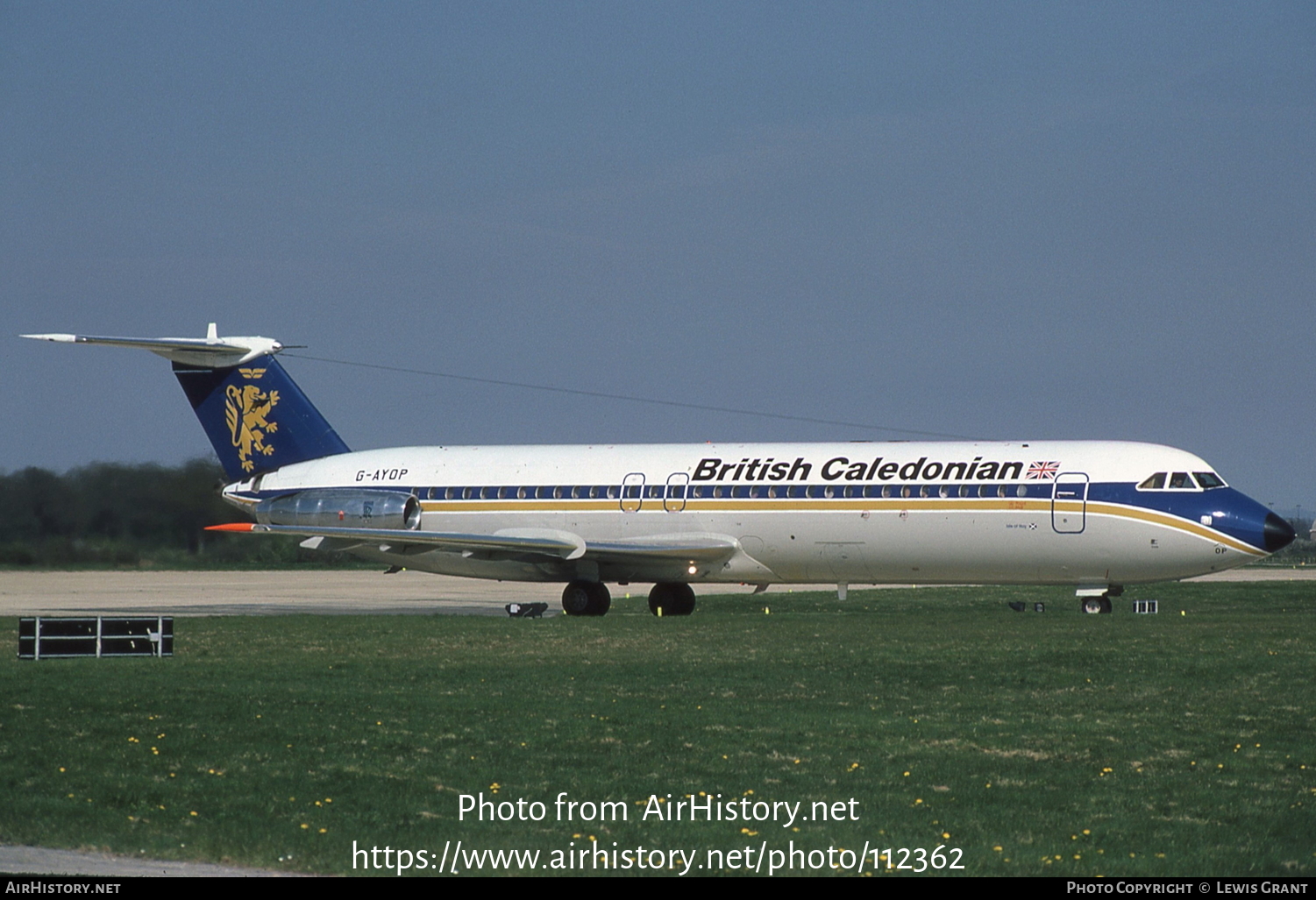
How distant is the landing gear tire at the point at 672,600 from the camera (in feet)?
129

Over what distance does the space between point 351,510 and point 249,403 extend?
15.1ft

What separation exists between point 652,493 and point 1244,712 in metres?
20.6

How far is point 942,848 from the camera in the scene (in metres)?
12.0

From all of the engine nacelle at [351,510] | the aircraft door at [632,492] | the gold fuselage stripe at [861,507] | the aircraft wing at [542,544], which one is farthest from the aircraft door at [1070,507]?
the engine nacelle at [351,510]

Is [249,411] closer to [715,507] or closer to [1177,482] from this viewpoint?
[715,507]

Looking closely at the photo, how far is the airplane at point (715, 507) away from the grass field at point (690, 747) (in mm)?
6351

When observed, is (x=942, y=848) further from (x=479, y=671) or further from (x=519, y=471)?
(x=519, y=471)

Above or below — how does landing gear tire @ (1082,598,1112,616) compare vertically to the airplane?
below

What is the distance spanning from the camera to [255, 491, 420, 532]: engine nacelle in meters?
39.8

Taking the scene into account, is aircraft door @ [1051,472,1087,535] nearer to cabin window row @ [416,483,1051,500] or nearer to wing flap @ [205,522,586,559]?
cabin window row @ [416,483,1051,500]

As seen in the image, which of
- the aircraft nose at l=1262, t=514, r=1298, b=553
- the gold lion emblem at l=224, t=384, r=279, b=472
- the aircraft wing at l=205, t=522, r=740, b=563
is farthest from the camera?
the gold lion emblem at l=224, t=384, r=279, b=472

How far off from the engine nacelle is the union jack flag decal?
14.7 meters

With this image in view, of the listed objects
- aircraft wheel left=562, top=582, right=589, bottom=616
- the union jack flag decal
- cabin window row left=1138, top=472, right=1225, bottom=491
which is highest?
the union jack flag decal

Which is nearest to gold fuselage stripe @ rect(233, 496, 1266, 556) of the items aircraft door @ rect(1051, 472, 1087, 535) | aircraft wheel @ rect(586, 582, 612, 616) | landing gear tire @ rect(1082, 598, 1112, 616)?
aircraft door @ rect(1051, 472, 1087, 535)
